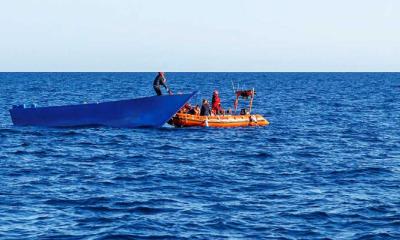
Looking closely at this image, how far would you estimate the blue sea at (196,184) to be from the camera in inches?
544

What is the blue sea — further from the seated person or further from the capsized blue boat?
A: the seated person

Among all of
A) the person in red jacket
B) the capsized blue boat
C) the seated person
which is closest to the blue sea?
the capsized blue boat

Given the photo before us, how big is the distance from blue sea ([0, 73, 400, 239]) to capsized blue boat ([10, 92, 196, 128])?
0.57 m

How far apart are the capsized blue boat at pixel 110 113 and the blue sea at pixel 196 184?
571 millimetres

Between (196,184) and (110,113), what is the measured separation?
535 inches

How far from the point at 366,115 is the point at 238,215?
102 feet

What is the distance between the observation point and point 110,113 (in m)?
31.2

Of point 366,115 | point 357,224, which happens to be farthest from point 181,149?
point 366,115

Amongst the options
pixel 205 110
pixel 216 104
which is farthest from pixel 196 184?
pixel 216 104

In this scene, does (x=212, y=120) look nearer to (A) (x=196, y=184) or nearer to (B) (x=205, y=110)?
(B) (x=205, y=110)

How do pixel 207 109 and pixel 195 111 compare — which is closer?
pixel 207 109

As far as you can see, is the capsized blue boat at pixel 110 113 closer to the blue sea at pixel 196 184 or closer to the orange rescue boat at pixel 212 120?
the blue sea at pixel 196 184

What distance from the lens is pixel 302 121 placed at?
39188 millimetres

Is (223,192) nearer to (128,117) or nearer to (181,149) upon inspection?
(181,149)
